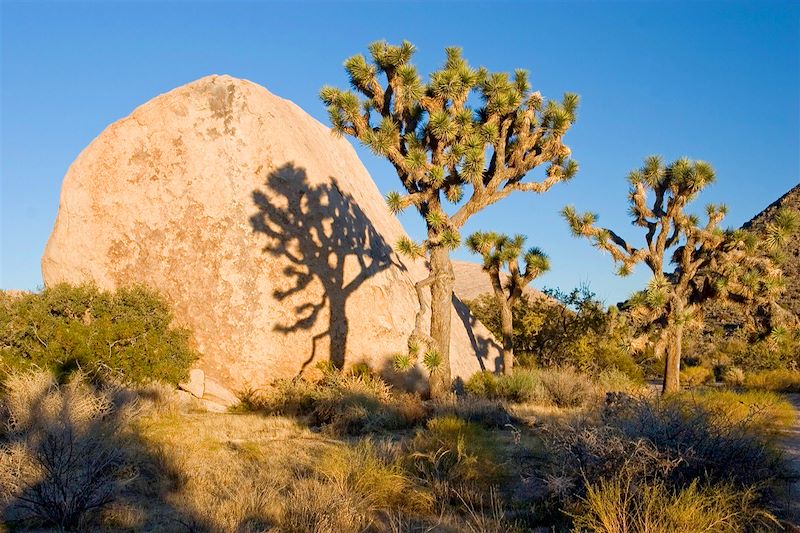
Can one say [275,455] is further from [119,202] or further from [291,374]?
[119,202]

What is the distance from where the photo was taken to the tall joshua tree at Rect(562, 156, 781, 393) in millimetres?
16031

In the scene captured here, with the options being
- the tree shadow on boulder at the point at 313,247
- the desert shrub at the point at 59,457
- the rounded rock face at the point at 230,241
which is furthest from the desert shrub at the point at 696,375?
the desert shrub at the point at 59,457

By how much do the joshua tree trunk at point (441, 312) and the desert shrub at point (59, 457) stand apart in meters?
5.30

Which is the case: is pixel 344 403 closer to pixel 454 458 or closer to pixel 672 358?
pixel 454 458

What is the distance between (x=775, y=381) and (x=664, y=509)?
707 inches

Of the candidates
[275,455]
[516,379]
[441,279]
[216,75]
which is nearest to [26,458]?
[275,455]

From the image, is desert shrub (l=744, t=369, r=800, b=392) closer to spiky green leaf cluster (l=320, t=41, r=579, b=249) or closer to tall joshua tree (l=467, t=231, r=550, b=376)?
tall joshua tree (l=467, t=231, r=550, b=376)

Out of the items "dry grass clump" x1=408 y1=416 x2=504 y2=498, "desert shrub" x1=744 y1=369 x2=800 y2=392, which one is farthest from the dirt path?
"desert shrub" x1=744 y1=369 x2=800 y2=392

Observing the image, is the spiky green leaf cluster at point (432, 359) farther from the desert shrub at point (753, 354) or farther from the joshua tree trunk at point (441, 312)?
the desert shrub at point (753, 354)

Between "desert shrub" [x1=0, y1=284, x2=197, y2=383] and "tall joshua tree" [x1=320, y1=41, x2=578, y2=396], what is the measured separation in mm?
4783

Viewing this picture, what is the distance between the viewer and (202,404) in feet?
41.8

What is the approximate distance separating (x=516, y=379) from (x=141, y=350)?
24.3ft

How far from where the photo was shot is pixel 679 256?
56.0 ft

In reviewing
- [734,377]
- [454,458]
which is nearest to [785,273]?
[734,377]
